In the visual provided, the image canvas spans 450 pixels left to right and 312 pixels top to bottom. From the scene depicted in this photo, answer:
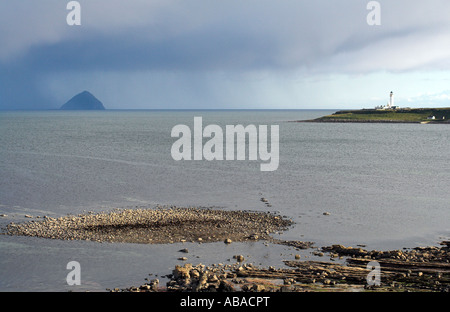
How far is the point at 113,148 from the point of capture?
9788 centimetres

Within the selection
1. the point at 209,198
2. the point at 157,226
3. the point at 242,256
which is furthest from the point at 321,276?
the point at 209,198

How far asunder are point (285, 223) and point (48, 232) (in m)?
18.0

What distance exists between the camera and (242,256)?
2650 cm

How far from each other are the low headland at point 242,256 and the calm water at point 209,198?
4.15 feet

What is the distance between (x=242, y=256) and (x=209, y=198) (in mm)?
18699

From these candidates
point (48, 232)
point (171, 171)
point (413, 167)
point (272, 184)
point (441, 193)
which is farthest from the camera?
point (413, 167)

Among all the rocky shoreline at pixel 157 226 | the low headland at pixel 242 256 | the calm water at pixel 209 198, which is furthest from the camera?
the rocky shoreline at pixel 157 226

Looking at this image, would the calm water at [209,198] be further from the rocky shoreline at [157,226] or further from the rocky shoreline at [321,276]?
the rocky shoreline at [321,276]

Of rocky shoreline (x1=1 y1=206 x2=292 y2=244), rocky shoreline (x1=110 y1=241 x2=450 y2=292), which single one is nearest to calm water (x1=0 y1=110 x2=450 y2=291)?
rocky shoreline (x1=1 y1=206 x2=292 y2=244)

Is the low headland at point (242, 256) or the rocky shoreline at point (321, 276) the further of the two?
the low headland at point (242, 256)

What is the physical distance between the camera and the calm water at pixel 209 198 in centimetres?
2672

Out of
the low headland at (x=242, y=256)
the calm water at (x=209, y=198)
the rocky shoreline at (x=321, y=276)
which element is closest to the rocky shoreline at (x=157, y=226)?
the low headland at (x=242, y=256)

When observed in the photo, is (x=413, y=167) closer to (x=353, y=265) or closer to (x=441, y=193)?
(x=441, y=193)
